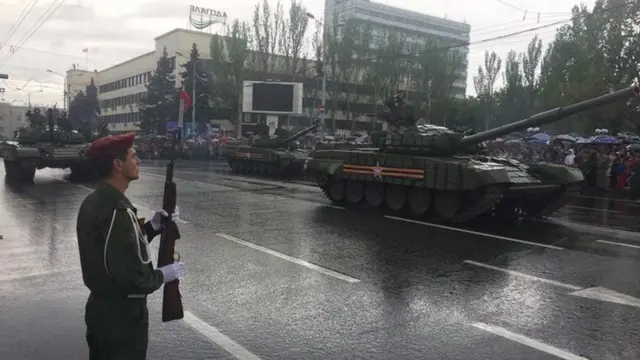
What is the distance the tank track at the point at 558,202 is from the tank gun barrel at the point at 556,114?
158cm

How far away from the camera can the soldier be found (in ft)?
9.46

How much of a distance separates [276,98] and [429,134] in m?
27.4

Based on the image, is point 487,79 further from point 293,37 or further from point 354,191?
point 354,191

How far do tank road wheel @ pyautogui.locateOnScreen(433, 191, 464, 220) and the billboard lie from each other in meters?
27.6

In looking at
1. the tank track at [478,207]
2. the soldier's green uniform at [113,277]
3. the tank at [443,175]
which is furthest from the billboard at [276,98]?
the soldier's green uniform at [113,277]

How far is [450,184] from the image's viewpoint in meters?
11.7

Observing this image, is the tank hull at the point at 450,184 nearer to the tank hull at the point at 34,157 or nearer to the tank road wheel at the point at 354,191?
the tank road wheel at the point at 354,191

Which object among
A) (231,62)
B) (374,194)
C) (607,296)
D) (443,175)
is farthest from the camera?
(231,62)

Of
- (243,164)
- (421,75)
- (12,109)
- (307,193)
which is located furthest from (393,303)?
(12,109)

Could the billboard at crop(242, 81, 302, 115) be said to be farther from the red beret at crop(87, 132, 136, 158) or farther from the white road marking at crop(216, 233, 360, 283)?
the red beret at crop(87, 132, 136, 158)

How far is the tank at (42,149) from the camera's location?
1922 cm

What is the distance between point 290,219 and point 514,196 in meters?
4.79

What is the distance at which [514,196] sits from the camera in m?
12.1

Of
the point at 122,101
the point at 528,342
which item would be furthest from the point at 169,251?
the point at 122,101
